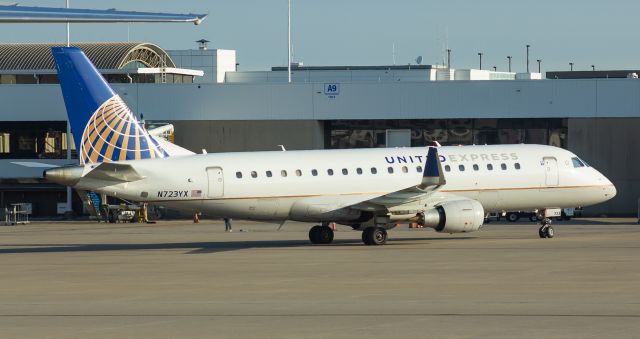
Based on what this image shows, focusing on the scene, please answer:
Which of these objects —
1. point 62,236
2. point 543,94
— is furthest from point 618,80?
point 62,236

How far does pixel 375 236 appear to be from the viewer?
43.8 metres

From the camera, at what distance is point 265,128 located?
79188 millimetres

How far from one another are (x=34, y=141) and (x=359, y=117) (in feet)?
76.3

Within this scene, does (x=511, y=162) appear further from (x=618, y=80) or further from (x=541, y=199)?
(x=618, y=80)

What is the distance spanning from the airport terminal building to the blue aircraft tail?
35546 mm

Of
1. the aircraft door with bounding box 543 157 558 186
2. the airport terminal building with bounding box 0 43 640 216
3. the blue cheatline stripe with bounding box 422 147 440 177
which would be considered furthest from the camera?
the airport terminal building with bounding box 0 43 640 216

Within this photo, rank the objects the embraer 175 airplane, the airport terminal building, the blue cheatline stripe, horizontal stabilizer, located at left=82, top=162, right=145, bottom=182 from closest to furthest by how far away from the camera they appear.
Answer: horizontal stabilizer, located at left=82, top=162, right=145, bottom=182
the blue cheatline stripe
the embraer 175 airplane
the airport terminal building

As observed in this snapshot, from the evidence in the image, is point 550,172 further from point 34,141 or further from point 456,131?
point 34,141

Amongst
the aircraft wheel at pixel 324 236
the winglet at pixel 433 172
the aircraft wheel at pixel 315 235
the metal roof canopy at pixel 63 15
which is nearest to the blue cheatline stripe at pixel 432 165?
the winglet at pixel 433 172

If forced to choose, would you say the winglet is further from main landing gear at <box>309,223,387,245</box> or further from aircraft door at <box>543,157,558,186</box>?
aircraft door at <box>543,157,558,186</box>

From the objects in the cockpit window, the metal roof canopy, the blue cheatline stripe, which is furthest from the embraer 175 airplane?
the metal roof canopy

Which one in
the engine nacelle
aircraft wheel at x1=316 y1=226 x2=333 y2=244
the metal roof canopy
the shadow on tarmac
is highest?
the metal roof canopy

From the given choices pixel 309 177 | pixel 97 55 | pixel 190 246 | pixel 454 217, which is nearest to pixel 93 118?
pixel 190 246

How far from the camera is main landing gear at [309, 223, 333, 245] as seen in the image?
45438 mm
